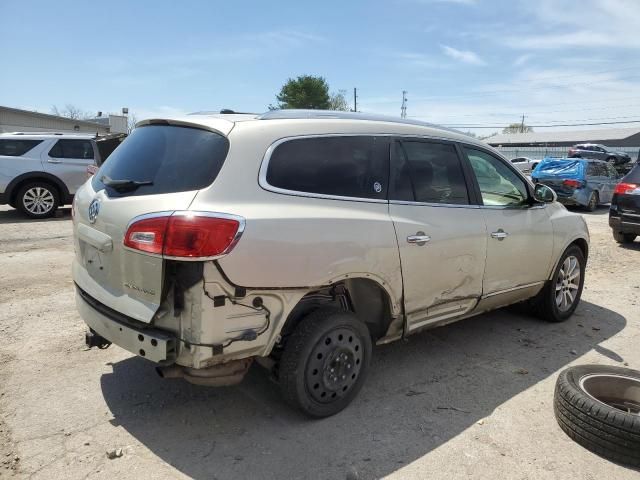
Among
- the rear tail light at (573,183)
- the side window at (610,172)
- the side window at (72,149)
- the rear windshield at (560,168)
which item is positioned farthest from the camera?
the side window at (610,172)

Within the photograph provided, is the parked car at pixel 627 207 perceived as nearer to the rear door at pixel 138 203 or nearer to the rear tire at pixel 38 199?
the rear door at pixel 138 203

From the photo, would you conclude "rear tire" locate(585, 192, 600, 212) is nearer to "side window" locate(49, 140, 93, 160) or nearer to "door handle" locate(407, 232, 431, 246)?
"door handle" locate(407, 232, 431, 246)

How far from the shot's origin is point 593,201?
615 inches

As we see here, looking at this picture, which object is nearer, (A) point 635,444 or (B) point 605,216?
(A) point 635,444

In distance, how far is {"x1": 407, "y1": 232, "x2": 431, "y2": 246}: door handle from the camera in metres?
3.40

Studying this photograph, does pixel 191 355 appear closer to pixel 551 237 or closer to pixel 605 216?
pixel 551 237

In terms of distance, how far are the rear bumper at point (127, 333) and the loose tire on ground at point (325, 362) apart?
0.72 meters

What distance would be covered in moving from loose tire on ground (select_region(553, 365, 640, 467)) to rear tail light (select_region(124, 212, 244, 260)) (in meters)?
2.29

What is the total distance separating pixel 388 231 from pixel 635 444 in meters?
1.84

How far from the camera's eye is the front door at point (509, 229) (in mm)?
4137

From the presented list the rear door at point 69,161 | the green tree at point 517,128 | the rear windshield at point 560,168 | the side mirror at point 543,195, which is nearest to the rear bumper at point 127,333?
the side mirror at point 543,195

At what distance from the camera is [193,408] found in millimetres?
3309

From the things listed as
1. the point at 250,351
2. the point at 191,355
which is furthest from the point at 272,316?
the point at 191,355

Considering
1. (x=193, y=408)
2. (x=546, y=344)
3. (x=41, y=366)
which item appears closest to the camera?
(x=193, y=408)
